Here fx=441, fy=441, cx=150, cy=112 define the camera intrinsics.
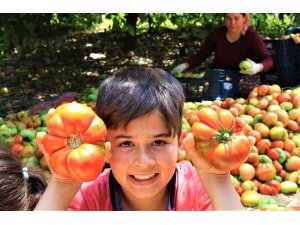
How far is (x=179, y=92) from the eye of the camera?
142 cm

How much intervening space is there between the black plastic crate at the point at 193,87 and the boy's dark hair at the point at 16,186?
9.87 feet

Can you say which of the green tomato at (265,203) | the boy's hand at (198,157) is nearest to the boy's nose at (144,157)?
the boy's hand at (198,157)

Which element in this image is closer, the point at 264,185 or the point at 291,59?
the point at 264,185

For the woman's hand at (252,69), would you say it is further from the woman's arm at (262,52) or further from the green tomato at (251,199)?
the green tomato at (251,199)

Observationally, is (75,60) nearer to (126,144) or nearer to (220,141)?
(126,144)

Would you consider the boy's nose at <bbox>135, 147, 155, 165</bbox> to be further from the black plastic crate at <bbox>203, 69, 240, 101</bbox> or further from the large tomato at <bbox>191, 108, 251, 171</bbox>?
the black plastic crate at <bbox>203, 69, 240, 101</bbox>

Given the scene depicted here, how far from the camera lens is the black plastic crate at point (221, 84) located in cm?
440

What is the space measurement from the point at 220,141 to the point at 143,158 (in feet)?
0.69

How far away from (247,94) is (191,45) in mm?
3719

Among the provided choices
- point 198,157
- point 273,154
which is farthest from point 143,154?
point 273,154
